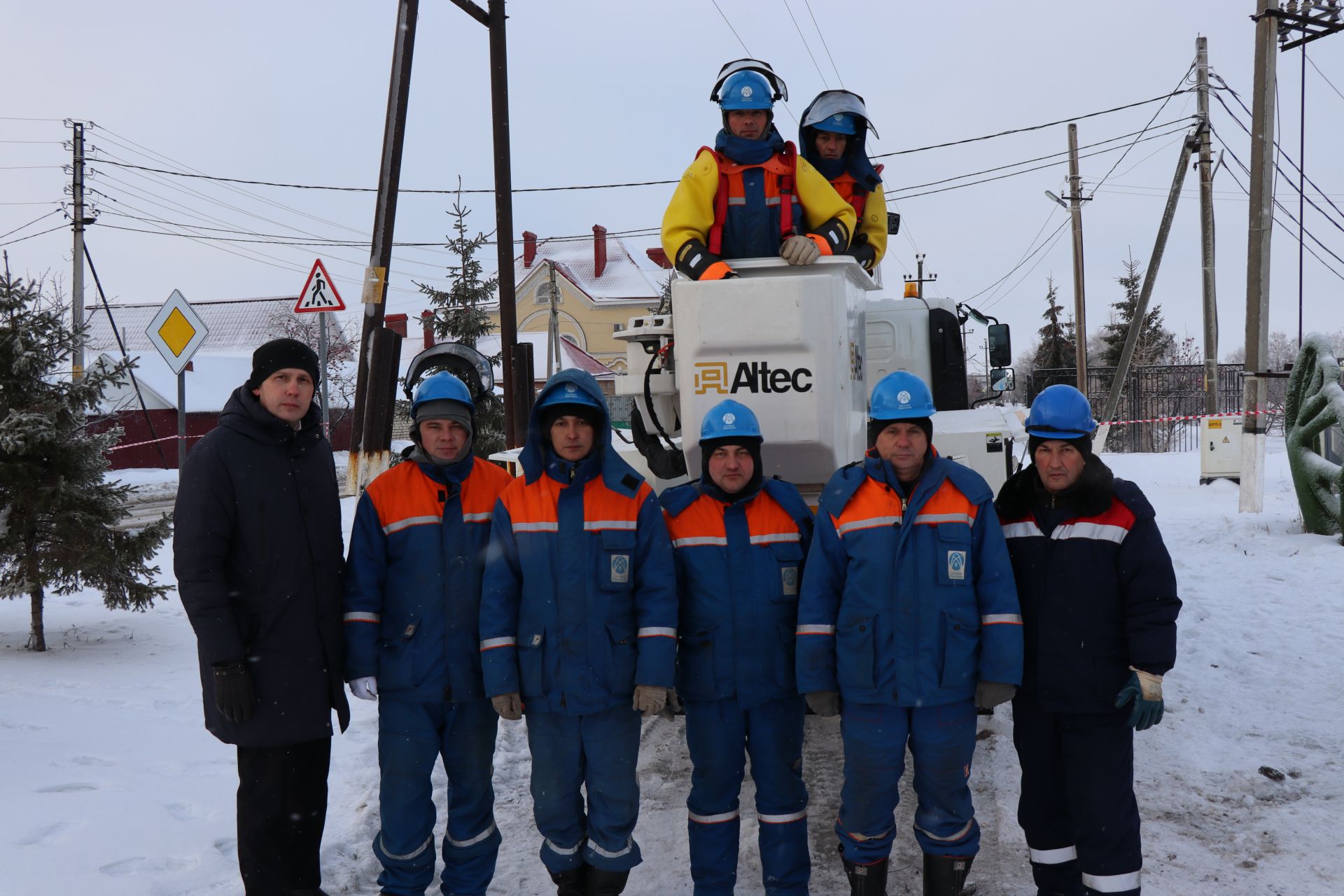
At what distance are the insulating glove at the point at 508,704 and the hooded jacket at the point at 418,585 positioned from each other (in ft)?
0.60

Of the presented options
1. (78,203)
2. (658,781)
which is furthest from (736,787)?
(78,203)

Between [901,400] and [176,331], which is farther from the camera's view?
[176,331]

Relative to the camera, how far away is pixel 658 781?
5.21m

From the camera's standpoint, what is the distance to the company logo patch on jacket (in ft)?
11.2

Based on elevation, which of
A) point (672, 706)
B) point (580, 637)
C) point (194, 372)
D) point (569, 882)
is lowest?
point (569, 882)

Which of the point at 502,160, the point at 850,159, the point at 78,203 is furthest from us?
the point at 78,203

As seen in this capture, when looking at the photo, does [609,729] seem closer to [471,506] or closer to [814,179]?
[471,506]

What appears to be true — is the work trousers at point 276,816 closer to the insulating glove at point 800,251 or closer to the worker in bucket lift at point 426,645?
the worker in bucket lift at point 426,645

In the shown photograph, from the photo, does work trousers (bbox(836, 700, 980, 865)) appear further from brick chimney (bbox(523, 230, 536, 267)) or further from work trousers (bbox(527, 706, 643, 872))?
brick chimney (bbox(523, 230, 536, 267))

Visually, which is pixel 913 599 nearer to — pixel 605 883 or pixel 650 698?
pixel 650 698

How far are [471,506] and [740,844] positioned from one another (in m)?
1.98

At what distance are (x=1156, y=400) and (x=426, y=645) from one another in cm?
3344

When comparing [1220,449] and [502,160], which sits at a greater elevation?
[502,160]

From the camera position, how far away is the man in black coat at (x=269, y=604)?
328 centimetres
